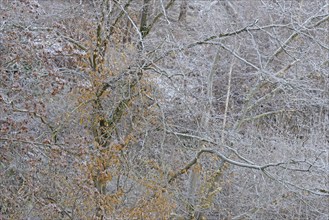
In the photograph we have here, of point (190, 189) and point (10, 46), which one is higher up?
point (10, 46)

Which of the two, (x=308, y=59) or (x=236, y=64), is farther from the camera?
(x=236, y=64)

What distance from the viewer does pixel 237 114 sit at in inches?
486

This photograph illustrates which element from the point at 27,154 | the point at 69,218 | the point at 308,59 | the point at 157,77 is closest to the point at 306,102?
the point at 308,59

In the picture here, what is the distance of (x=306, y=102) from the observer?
12234 millimetres

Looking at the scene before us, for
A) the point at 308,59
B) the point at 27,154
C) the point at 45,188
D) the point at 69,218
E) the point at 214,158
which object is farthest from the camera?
the point at 308,59

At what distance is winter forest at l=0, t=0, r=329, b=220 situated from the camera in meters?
6.46

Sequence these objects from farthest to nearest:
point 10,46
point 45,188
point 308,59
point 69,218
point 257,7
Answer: point 257,7, point 308,59, point 69,218, point 45,188, point 10,46

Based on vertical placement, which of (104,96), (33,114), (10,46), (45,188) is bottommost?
(45,188)

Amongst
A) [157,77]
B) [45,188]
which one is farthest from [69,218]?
[157,77]

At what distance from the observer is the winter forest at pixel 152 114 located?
646cm

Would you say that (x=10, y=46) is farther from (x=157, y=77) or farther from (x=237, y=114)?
(x=237, y=114)

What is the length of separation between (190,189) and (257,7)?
4.62m

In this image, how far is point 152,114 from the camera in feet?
29.1

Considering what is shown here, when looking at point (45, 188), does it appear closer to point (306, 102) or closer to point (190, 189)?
point (190, 189)
